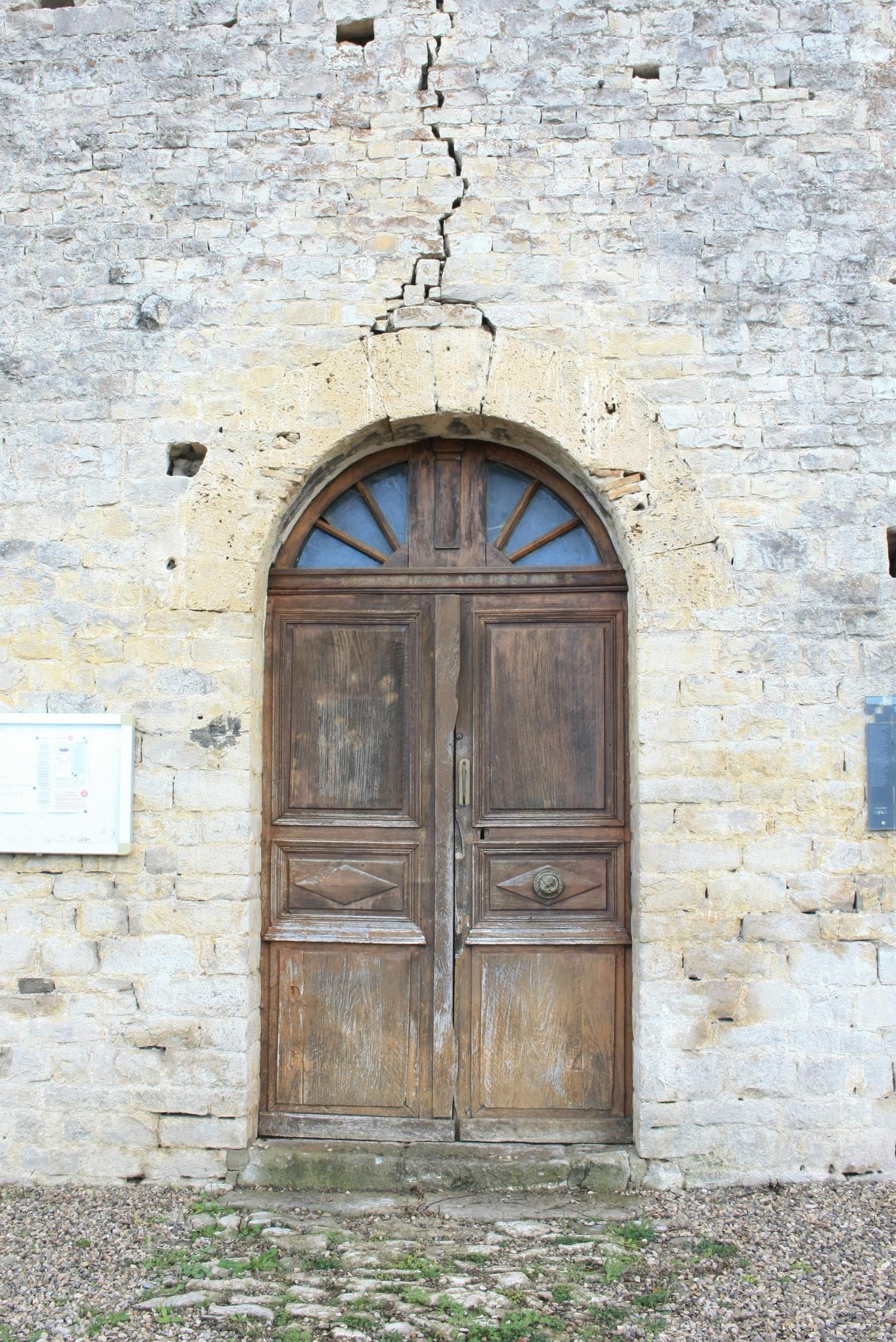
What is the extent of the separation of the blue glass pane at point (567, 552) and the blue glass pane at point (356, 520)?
23.8 inches

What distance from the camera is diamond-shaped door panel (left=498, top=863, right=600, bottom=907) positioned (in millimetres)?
4008

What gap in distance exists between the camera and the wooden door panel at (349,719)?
161 inches

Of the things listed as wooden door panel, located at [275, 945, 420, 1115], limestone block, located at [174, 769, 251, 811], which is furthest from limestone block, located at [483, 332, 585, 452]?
wooden door panel, located at [275, 945, 420, 1115]

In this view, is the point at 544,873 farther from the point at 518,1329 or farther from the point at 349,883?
the point at 518,1329

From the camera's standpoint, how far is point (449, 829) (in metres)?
4.05

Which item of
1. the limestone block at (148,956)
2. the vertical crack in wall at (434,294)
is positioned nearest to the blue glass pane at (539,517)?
the vertical crack in wall at (434,294)

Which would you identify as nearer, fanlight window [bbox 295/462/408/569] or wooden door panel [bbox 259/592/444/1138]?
wooden door panel [bbox 259/592/444/1138]

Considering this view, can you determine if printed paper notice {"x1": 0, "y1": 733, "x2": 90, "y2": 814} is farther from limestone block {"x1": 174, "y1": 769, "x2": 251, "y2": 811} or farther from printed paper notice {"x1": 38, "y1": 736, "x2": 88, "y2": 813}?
limestone block {"x1": 174, "y1": 769, "x2": 251, "y2": 811}

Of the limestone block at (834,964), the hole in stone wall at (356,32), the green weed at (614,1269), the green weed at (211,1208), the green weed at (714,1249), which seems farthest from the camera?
the hole in stone wall at (356,32)

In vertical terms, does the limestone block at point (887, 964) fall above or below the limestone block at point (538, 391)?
below

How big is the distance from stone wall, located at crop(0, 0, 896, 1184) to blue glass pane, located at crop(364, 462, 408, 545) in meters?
0.18

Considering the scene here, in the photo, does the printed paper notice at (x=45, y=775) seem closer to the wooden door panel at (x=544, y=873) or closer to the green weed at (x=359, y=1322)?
the wooden door panel at (x=544, y=873)

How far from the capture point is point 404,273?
4051 millimetres

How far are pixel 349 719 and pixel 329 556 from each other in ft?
2.29
